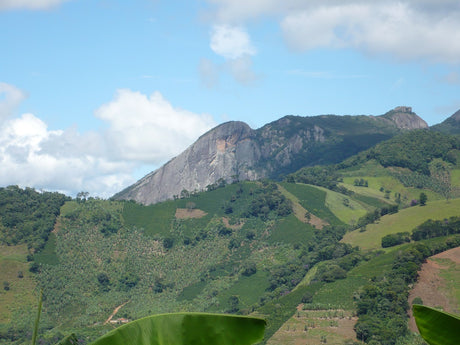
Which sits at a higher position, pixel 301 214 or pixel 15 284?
pixel 301 214

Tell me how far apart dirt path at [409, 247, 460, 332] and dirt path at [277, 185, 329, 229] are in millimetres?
41314

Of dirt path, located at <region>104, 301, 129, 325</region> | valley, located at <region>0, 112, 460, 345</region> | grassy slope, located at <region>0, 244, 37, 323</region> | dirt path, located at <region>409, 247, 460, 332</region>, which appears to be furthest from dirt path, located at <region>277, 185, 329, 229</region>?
grassy slope, located at <region>0, 244, 37, 323</region>

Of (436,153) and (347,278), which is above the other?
(436,153)

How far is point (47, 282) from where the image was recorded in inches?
3300

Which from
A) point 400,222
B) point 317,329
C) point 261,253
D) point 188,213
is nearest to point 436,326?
point 317,329

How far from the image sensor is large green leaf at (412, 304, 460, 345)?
10.9 ft

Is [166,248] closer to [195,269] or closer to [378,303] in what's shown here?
[195,269]

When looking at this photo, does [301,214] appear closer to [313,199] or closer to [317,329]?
[313,199]

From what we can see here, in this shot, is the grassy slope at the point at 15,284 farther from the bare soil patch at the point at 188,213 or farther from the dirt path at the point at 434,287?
the dirt path at the point at 434,287

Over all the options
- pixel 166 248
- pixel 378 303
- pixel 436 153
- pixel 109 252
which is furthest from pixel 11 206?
pixel 436 153

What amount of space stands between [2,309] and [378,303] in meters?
47.9

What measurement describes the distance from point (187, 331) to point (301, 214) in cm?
10552

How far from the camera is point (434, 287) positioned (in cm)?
5553

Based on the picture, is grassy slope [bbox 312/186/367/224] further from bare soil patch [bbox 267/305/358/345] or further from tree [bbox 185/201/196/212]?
bare soil patch [bbox 267/305/358/345]
